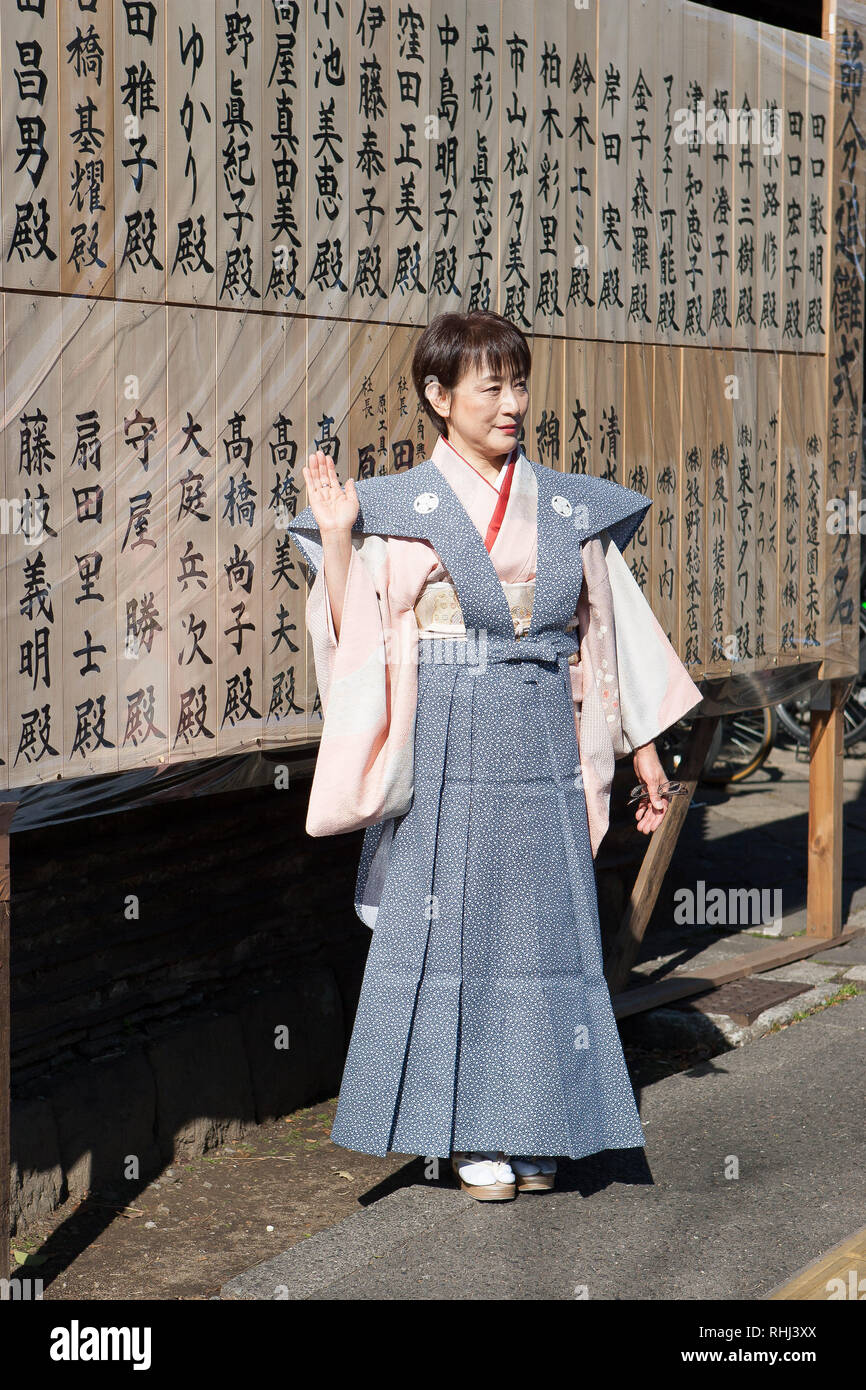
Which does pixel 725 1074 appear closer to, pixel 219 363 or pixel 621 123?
pixel 219 363

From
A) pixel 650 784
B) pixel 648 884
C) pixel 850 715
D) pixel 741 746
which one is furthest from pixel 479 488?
pixel 850 715

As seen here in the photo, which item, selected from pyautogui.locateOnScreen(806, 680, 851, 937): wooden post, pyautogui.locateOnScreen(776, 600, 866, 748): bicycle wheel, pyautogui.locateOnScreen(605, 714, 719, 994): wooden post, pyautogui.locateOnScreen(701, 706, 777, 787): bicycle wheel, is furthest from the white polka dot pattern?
pyautogui.locateOnScreen(776, 600, 866, 748): bicycle wheel

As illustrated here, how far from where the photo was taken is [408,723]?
12.5 ft

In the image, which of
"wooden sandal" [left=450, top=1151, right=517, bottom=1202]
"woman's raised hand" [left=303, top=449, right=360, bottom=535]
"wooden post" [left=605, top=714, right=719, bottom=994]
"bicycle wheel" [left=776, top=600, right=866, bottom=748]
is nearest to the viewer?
"woman's raised hand" [left=303, top=449, right=360, bottom=535]

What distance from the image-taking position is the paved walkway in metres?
3.53

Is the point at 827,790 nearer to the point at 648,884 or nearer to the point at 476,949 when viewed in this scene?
the point at 648,884

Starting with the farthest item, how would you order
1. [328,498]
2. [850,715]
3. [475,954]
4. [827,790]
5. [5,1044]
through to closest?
[850,715] < [827,790] < [475,954] < [328,498] < [5,1044]

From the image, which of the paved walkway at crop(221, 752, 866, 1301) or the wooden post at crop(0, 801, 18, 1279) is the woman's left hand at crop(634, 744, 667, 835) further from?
the wooden post at crop(0, 801, 18, 1279)

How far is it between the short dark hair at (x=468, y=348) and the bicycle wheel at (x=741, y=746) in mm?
6706

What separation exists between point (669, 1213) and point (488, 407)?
2061 millimetres

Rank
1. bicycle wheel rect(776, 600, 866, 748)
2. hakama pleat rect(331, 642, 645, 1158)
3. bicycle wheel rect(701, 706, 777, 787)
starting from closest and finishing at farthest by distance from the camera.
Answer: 1. hakama pleat rect(331, 642, 645, 1158)
2. bicycle wheel rect(701, 706, 777, 787)
3. bicycle wheel rect(776, 600, 866, 748)

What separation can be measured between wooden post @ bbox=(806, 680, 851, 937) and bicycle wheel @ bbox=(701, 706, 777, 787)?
12.0 feet

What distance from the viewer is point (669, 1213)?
3934mm

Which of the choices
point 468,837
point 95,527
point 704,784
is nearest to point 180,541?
point 95,527
